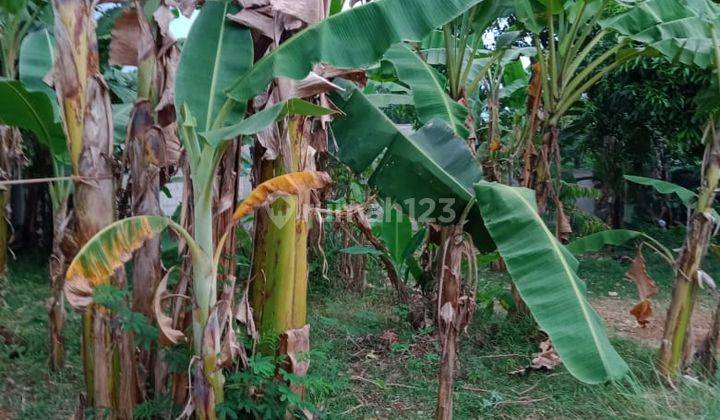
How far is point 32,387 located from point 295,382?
2271 millimetres

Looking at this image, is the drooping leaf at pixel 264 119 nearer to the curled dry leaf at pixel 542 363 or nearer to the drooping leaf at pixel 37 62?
the drooping leaf at pixel 37 62

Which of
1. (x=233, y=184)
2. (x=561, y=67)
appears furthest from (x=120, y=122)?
(x=561, y=67)

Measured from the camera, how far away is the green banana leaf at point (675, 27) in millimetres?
4035

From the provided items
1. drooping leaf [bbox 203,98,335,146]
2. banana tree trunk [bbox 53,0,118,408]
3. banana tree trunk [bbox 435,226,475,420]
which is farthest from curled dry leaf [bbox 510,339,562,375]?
banana tree trunk [bbox 53,0,118,408]

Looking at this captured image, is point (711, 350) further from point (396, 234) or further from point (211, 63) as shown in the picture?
point (211, 63)

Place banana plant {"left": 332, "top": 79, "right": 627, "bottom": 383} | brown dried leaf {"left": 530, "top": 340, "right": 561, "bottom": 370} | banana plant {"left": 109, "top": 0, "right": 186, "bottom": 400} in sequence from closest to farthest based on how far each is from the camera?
banana plant {"left": 332, "top": 79, "right": 627, "bottom": 383} → banana plant {"left": 109, "top": 0, "right": 186, "bottom": 400} → brown dried leaf {"left": 530, "top": 340, "right": 561, "bottom": 370}

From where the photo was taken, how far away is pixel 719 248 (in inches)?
162

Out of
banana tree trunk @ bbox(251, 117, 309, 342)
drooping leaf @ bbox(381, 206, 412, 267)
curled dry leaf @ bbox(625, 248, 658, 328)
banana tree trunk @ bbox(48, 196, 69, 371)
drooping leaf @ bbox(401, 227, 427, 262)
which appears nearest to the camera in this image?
banana tree trunk @ bbox(251, 117, 309, 342)

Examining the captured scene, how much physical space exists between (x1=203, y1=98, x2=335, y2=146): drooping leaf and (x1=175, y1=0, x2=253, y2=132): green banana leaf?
0.94 feet

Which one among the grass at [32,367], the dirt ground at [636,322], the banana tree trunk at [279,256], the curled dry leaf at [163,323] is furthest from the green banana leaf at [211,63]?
the dirt ground at [636,322]

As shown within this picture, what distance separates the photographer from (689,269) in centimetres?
388

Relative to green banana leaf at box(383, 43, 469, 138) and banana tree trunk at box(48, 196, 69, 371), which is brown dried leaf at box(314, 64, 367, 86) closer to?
green banana leaf at box(383, 43, 469, 138)

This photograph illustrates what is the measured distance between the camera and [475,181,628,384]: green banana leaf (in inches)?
86.7

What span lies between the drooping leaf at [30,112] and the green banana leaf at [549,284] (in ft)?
7.71
